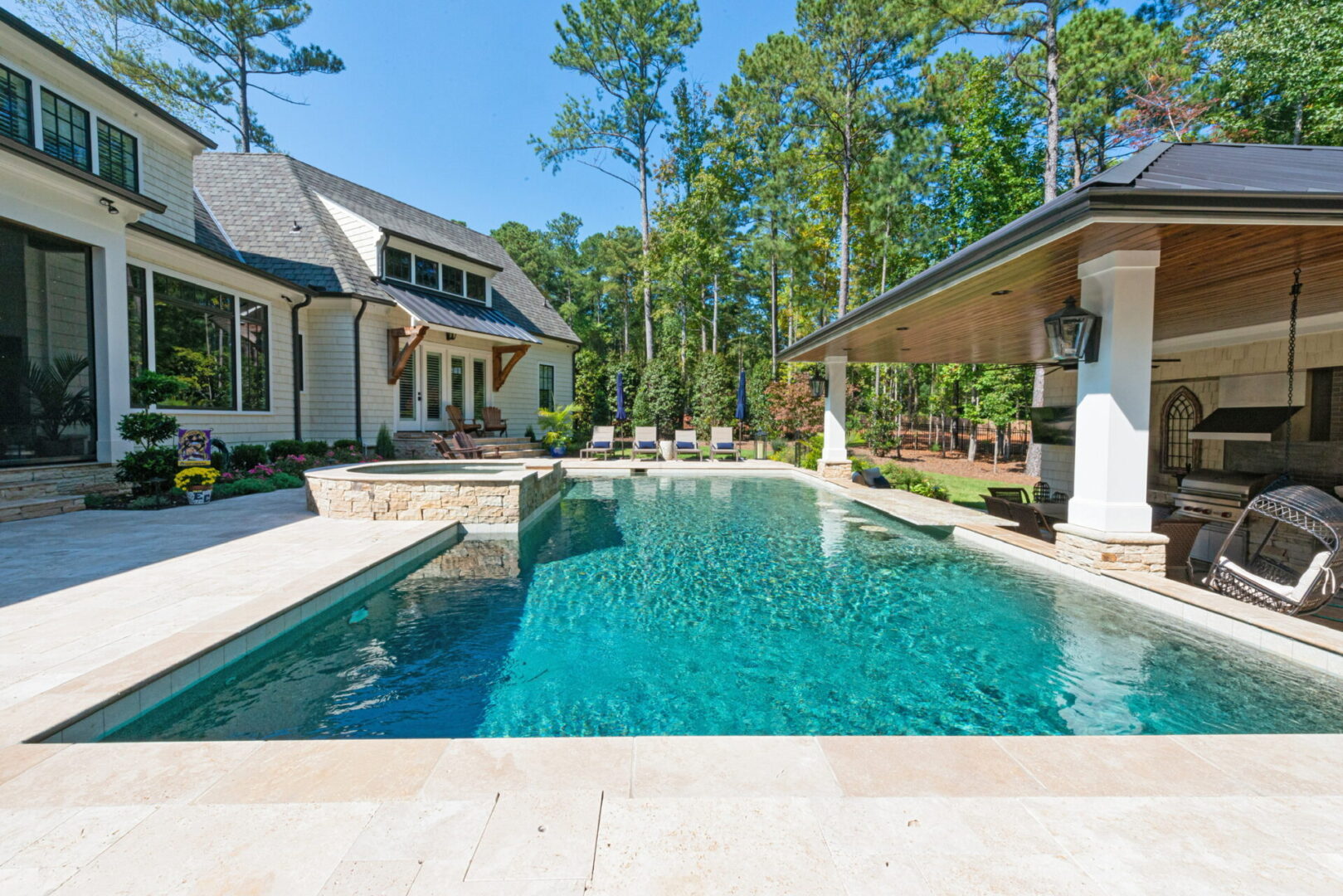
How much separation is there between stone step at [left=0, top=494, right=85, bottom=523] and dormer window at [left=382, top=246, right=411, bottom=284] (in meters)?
9.00

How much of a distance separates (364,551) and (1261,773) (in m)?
6.50

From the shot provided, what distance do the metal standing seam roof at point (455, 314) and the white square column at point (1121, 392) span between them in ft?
43.5

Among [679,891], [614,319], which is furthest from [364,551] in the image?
[614,319]

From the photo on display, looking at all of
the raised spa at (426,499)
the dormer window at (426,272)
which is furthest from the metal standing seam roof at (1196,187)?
the dormer window at (426,272)

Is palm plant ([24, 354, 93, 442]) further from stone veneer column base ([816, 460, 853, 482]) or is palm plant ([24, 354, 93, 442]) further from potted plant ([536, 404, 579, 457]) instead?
stone veneer column base ([816, 460, 853, 482])

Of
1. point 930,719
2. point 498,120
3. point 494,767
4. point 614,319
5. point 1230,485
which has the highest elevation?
point 498,120

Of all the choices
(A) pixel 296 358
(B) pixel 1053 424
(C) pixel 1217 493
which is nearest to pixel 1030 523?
(C) pixel 1217 493

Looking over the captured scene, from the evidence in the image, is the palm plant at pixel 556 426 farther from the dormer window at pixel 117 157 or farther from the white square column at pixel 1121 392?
the white square column at pixel 1121 392

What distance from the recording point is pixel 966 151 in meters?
20.1

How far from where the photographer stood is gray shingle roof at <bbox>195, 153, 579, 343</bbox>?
14.0m

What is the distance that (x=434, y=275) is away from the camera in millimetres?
16906

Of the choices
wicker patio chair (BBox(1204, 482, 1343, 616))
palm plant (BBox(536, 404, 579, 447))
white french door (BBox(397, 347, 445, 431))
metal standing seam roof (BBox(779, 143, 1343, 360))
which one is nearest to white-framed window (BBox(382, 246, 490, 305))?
white french door (BBox(397, 347, 445, 431))

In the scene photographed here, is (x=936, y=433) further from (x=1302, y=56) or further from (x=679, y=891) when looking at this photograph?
(x=679, y=891)

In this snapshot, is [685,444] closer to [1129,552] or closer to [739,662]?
[1129,552]
